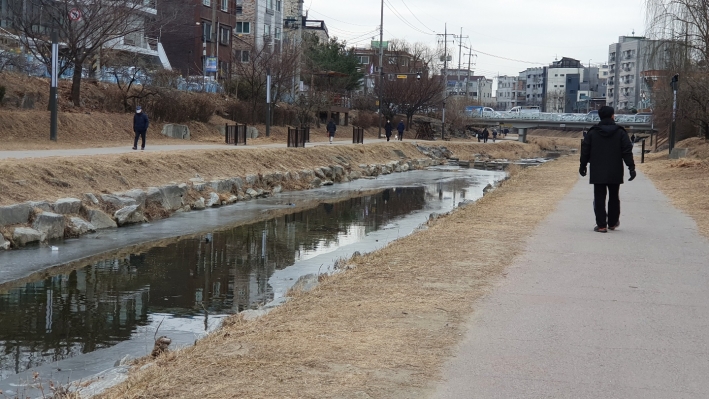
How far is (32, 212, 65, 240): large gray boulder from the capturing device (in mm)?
16234

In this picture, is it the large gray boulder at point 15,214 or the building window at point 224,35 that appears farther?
the building window at point 224,35

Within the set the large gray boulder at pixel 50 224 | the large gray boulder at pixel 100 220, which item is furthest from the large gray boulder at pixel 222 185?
the large gray boulder at pixel 50 224

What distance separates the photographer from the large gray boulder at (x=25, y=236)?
15.5 meters

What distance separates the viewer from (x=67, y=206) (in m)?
17.8

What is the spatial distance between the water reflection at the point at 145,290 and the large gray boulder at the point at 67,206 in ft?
9.18

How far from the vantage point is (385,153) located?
51.7 meters

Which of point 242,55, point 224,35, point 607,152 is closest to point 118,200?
point 607,152

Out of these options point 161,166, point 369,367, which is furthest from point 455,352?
point 161,166

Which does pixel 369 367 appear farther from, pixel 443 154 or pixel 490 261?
pixel 443 154

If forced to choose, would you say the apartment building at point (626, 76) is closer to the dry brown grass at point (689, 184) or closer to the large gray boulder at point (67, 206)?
the dry brown grass at point (689, 184)

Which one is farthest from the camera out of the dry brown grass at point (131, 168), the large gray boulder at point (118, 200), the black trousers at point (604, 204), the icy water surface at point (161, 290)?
the large gray boulder at point (118, 200)

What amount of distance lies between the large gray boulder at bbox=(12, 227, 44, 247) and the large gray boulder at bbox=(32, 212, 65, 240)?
0.18 meters

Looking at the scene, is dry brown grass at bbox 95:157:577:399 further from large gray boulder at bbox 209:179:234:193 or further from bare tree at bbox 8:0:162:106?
bare tree at bbox 8:0:162:106

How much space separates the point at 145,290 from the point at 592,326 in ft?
23.2
